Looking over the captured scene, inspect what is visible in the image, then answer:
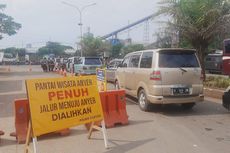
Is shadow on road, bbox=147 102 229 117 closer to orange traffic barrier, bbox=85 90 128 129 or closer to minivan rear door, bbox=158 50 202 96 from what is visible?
minivan rear door, bbox=158 50 202 96

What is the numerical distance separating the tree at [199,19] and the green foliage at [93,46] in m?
48.9

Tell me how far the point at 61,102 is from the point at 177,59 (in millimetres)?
4991

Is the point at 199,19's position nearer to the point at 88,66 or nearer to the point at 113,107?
the point at 113,107

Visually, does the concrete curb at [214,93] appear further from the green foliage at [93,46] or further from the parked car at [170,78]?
the green foliage at [93,46]

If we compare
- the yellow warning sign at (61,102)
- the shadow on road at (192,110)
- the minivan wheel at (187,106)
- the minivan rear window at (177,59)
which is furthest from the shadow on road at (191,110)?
the yellow warning sign at (61,102)

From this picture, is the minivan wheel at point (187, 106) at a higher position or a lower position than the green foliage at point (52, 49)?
lower

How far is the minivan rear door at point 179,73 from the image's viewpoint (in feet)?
34.0

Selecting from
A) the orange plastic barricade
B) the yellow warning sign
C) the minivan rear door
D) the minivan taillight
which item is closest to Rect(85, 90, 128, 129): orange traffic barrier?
the orange plastic barricade

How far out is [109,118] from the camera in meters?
8.98

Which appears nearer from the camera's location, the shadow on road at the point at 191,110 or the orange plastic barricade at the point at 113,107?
the orange plastic barricade at the point at 113,107

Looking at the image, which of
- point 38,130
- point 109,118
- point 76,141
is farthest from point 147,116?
point 38,130

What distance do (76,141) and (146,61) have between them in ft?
14.6

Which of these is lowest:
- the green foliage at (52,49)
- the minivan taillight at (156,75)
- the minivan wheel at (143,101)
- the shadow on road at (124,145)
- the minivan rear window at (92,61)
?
the shadow on road at (124,145)

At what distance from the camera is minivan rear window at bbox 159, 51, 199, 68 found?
10.5 metres
